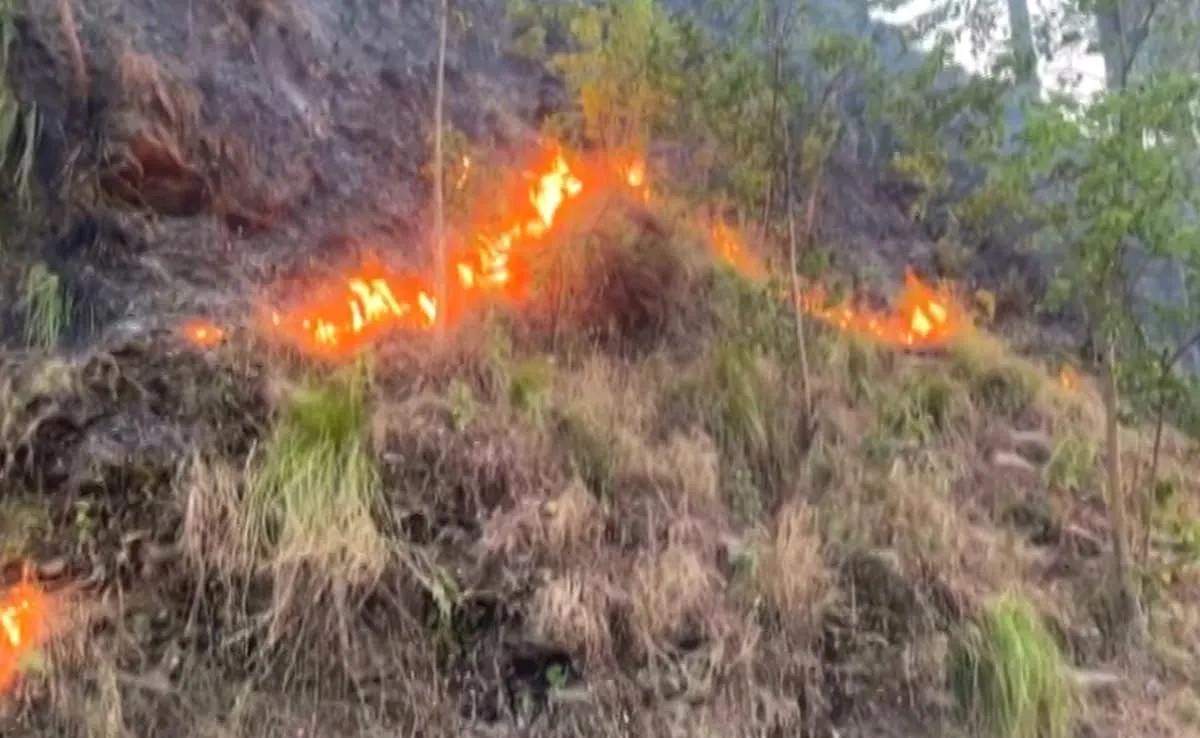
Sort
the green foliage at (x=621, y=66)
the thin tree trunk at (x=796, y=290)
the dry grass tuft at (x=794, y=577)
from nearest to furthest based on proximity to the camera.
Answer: the dry grass tuft at (x=794, y=577) → the thin tree trunk at (x=796, y=290) → the green foliage at (x=621, y=66)

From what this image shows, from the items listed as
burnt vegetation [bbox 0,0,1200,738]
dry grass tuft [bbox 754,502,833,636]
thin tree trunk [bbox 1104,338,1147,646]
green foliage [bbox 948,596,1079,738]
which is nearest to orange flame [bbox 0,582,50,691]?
burnt vegetation [bbox 0,0,1200,738]

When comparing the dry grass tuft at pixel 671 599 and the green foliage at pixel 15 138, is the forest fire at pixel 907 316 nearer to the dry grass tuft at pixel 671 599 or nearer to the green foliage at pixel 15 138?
the dry grass tuft at pixel 671 599

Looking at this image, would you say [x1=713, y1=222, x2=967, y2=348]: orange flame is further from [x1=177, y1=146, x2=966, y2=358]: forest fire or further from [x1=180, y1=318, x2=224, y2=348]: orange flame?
[x1=180, y1=318, x2=224, y2=348]: orange flame

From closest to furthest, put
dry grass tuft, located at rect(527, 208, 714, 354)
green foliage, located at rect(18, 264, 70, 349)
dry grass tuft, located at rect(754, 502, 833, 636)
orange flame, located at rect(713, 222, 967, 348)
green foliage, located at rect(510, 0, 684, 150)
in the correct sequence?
dry grass tuft, located at rect(754, 502, 833, 636)
green foliage, located at rect(18, 264, 70, 349)
dry grass tuft, located at rect(527, 208, 714, 354)
green foliage, located at rect(510, 0, 684, 150)
orange flame, located at rect(713, 222, 967, 348)

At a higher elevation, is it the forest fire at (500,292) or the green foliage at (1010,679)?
the forest fire at (500,292)

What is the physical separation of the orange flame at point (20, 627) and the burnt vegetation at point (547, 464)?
6 centimetres

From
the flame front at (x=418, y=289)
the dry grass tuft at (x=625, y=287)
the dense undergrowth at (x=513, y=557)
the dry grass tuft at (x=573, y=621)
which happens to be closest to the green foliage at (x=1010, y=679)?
the dense undergrowth at (x=513, y=557)

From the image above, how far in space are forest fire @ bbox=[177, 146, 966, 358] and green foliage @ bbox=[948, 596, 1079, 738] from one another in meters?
2.33

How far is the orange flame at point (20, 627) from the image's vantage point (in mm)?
4336

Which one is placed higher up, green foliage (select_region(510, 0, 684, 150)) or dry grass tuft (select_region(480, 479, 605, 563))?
green foliage (select_region(510, 0, 684, 150))

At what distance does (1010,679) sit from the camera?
521 cm

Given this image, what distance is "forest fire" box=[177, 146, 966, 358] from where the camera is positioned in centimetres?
615

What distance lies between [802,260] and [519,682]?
3381 mm

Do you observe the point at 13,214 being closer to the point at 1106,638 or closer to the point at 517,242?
the point at 517,242
